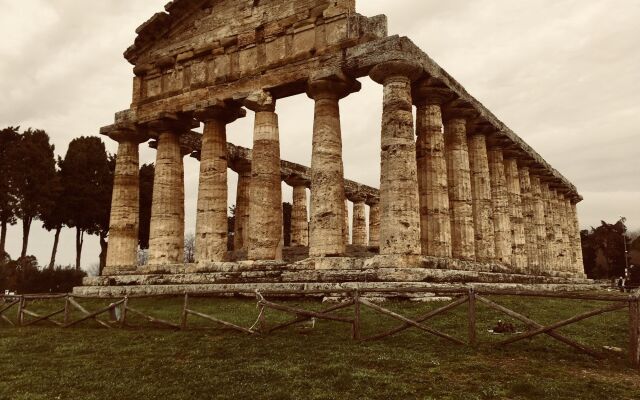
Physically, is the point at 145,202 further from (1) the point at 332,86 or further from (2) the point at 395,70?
(2) the point at 395,70

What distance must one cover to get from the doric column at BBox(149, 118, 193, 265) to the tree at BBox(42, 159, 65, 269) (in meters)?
20.4

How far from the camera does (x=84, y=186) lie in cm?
4353

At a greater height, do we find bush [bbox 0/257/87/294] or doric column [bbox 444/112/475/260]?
doric column [bbox 444/112/475/260]

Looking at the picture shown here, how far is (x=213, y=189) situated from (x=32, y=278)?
881 inches

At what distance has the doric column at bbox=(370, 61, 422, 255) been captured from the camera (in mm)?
17750

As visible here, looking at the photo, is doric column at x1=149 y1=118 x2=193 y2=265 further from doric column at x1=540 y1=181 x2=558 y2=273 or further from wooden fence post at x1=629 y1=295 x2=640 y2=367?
doric column at x1=540 y1=181 x2=558 y2=273

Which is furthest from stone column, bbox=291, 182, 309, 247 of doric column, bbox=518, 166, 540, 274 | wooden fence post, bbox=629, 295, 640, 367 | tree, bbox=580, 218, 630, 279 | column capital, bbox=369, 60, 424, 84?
tree, bbox=580, 218, 630, 279

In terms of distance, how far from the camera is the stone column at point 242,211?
30.1m

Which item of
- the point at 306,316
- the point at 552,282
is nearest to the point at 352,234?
the point at 552,282

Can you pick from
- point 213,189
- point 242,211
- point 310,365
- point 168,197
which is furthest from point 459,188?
point 310,365

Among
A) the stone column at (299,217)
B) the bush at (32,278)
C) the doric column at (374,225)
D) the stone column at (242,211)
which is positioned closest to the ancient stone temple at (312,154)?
the stone column at (242,211)

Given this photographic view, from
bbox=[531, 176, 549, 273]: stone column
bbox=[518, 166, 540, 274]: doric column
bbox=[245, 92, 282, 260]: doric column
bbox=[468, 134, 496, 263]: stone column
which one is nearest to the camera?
bbox=[245, 92, 282, 260]: doric column

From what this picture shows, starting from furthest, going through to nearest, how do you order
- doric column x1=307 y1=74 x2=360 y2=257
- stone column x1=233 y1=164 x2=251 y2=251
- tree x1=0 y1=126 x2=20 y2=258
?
tree x1=0 y1=126 x2=20 y2=258 → stone column x1=233 y1=164 x2=251 y2=251 → doric column x1=307 y1=74 x2=360 y2=257

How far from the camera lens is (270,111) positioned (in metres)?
21.3
